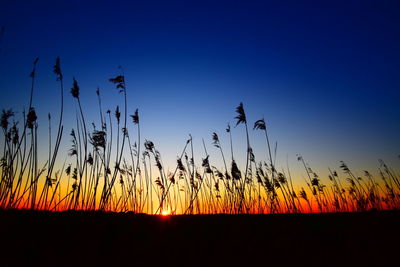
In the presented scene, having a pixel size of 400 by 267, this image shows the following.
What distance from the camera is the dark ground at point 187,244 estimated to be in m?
2.17

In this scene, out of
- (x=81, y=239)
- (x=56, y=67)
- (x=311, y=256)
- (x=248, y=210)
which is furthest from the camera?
(x=248, y=210)

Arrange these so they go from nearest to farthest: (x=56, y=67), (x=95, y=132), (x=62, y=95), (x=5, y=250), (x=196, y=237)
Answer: (x=5, y=250) < (x=196, y=237) < (x=62, y=95) < (x=56, y=67) < (x=95, y=132)

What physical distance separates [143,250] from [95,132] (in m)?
4.28

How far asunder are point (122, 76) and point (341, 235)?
19.1ft

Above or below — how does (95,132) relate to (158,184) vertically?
above

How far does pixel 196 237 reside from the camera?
2.93 m

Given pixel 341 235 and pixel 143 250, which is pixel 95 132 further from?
pixel 341 235

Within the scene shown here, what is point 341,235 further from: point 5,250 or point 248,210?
point 248,210

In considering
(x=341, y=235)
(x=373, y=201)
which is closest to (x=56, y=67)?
(x=341, y=235)

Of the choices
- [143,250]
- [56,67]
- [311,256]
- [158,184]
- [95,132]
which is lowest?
[311,256]

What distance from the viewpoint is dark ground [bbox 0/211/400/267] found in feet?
7.11

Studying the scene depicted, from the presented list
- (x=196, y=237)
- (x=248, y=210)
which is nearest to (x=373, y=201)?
(x=248, y=210)

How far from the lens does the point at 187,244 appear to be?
2.66 metres

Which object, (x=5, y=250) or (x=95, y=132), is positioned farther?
(x=95, y=132)
